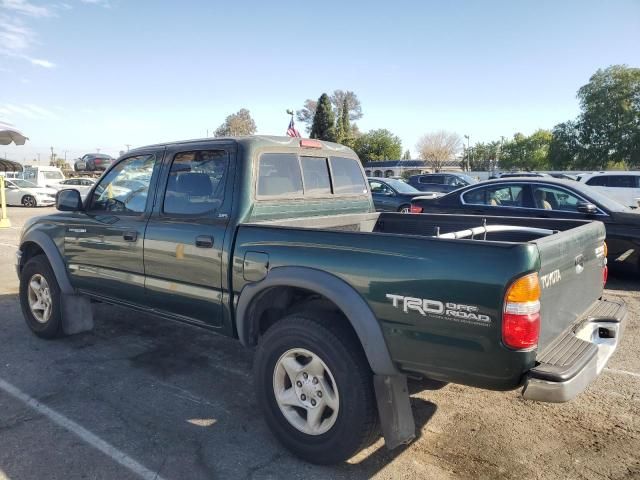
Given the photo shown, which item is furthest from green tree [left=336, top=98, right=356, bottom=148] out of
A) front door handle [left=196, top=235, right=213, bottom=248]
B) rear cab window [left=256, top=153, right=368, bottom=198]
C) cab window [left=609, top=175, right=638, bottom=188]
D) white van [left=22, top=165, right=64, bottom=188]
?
front door handle [left=196, top=235, right=213, bottom=248]

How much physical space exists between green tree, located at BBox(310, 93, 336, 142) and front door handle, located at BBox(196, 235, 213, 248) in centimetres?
6015

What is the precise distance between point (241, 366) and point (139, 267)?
1247mm

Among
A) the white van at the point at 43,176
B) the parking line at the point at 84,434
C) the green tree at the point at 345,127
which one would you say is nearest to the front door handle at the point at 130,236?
the parking line at the point at 84,434

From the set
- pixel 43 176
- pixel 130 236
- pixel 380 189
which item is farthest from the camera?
pixel 43 176

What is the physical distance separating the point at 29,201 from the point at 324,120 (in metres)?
45.4

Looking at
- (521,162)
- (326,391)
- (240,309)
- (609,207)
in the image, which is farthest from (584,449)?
(521,162)

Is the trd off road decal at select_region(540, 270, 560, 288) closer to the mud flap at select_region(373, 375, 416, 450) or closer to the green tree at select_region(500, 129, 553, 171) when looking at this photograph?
the mud flap at select_region(373, 375, 416, 450)

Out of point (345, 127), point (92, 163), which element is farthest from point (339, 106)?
point (92, 163)

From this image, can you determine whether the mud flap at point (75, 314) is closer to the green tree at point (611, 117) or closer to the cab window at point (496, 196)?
the cab window at point (496, 196)

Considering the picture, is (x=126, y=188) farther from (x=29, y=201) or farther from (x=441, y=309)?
(x=29, y=201)

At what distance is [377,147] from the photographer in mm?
69438

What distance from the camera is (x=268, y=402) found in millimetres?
2945

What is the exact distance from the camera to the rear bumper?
2.23 m

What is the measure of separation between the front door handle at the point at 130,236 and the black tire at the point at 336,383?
1.52 meters
